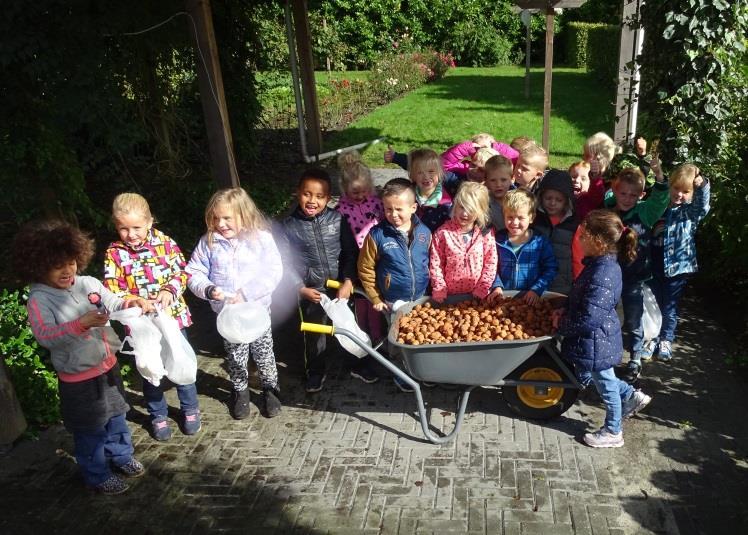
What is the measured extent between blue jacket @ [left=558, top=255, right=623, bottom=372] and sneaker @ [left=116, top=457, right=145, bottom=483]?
2674mm

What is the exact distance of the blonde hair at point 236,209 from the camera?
3.92m

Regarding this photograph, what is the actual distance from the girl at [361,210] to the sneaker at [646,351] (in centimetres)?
190

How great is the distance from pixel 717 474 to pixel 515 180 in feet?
8.43

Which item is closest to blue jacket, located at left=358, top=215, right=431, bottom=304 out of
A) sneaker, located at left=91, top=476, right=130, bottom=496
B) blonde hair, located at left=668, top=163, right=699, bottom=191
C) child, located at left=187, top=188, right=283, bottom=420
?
child, located at left=187, top=188, right=283, bottom=420

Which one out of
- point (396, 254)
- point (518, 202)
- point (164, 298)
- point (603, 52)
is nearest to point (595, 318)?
point (518, 202)

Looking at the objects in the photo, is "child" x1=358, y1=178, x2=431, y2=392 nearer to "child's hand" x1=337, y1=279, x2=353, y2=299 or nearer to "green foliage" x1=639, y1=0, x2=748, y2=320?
"child's hand" x1=337, y1=279, x2=353, y2=299

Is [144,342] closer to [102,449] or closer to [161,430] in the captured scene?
[102,449]

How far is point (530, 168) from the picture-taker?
16.1ft

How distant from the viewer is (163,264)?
3.83 meters

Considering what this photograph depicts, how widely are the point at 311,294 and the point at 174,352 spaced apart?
980mm

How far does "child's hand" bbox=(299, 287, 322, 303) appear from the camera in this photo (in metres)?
4.18

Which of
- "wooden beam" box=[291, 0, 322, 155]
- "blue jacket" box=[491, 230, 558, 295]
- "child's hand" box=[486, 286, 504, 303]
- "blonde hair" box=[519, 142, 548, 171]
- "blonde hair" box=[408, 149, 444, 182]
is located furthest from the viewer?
"wooden beam" box=[291, 0, 322, 155]

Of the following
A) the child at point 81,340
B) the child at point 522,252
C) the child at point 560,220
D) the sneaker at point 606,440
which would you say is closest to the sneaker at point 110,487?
the child at point 81,340

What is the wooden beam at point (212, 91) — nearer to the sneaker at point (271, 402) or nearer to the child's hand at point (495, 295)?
the sneaker at point (271, 402)
